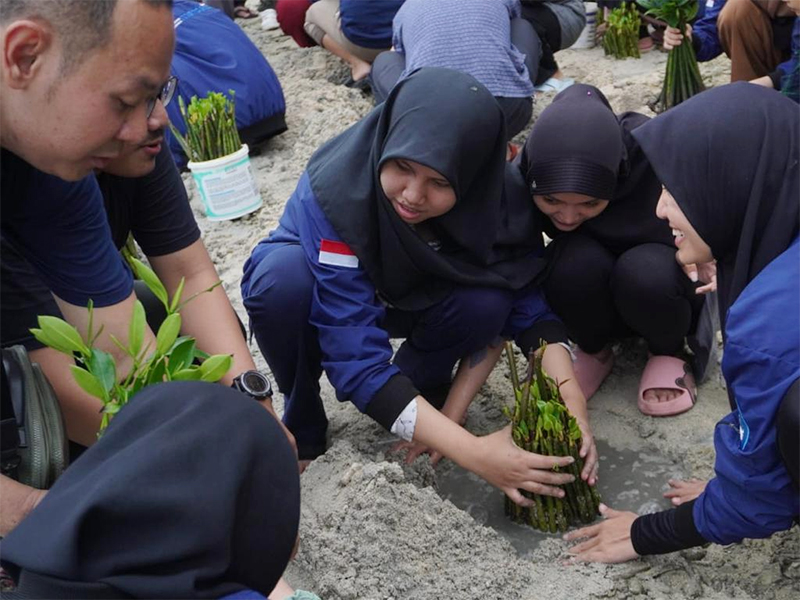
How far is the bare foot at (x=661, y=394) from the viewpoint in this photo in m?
2.97

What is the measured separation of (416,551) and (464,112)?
110 centimetres

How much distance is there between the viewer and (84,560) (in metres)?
1.23

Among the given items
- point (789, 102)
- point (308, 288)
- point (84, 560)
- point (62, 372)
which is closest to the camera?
point (84, 560)

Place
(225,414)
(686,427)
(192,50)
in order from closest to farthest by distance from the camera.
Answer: (225,414) < (686,427) < (192,50)

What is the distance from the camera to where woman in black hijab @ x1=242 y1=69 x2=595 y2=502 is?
8.16ft

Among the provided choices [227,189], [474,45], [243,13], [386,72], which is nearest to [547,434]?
[474,45]

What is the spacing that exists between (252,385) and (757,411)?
1.11m

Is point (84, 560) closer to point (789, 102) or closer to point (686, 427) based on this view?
point (789, 102)

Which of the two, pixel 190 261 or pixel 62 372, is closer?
pixel 62 372

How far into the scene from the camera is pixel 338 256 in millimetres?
2674

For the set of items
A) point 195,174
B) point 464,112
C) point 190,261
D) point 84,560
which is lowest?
point 195,174

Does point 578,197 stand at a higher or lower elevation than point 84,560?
lower

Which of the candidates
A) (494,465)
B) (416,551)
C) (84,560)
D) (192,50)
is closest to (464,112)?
(494,465)

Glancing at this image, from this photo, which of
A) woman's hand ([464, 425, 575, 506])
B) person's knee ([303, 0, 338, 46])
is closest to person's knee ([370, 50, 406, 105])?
person's knee ([303, 0, 338, 46])
